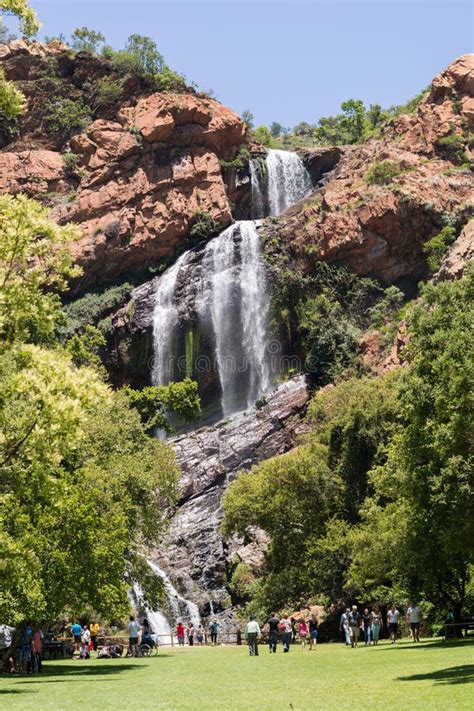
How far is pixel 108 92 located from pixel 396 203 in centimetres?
2926

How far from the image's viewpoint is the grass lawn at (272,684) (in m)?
15.3

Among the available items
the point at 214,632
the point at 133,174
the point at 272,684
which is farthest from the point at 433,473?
the point at 133,174

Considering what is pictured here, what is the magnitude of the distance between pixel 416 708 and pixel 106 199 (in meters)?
66.0

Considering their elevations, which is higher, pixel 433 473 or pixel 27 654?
pixel 433 473

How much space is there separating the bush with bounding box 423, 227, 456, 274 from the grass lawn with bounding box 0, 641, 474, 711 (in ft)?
131

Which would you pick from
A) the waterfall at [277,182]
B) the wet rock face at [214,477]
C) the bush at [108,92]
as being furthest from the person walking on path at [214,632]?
the bush at [108,92]

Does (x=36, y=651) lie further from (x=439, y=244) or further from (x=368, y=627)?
(x=439, y=244)

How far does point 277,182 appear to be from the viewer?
79.8 meters

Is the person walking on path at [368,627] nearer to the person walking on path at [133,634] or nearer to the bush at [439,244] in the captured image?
the person walking on path at [133,634]

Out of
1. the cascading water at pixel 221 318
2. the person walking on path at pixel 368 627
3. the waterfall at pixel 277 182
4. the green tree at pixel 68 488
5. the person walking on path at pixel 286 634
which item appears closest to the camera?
the green tree at pixel 68 488

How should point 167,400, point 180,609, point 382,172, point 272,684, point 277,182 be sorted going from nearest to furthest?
point 272,684, point 180,609, point 167,400, point 382,172, point 277,182

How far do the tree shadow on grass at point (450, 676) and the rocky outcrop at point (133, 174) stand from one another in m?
57.2

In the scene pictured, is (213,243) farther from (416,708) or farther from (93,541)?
(416,708)

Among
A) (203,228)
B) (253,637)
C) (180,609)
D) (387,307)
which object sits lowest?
(253,637)
